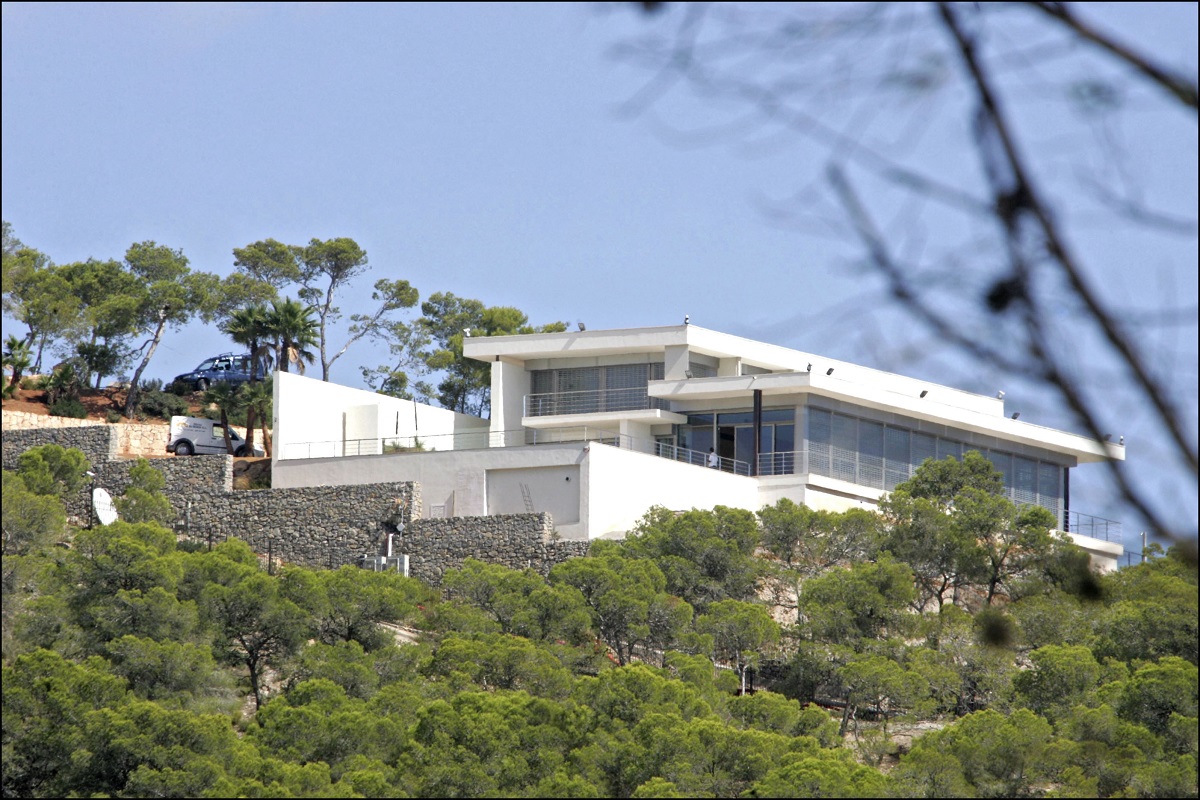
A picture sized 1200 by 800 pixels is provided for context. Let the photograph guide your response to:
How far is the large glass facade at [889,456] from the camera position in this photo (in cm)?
4038

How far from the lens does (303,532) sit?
36719 millimetres

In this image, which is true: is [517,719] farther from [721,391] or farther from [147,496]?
[721,391]

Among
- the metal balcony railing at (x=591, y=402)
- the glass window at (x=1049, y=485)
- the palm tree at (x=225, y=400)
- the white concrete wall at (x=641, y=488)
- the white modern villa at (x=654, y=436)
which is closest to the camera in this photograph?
the white concrete wall at (x=641, y=488)

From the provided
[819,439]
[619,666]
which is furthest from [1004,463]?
[619,666]

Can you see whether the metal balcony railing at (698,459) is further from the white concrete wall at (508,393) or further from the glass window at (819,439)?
the white concrete wall at (508,393)

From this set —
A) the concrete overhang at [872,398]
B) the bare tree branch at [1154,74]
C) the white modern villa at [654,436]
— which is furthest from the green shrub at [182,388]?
the bare tree branch at [1154,74]

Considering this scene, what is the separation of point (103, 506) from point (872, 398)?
60.2 feet

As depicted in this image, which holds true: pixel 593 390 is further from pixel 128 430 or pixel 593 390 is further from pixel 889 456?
pixel 128 430

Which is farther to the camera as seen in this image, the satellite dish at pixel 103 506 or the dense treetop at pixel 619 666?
the satellite dish at pixel 103 506

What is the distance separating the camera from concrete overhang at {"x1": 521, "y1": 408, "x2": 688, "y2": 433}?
41.3 metres

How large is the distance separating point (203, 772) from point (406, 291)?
145ft

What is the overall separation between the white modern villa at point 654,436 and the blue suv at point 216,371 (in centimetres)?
1358

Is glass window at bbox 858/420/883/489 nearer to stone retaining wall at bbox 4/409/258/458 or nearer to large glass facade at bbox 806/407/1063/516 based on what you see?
large glass facade at bbox 806/407/1063/516

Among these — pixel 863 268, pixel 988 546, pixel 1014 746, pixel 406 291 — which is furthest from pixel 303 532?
pixel 863 268
